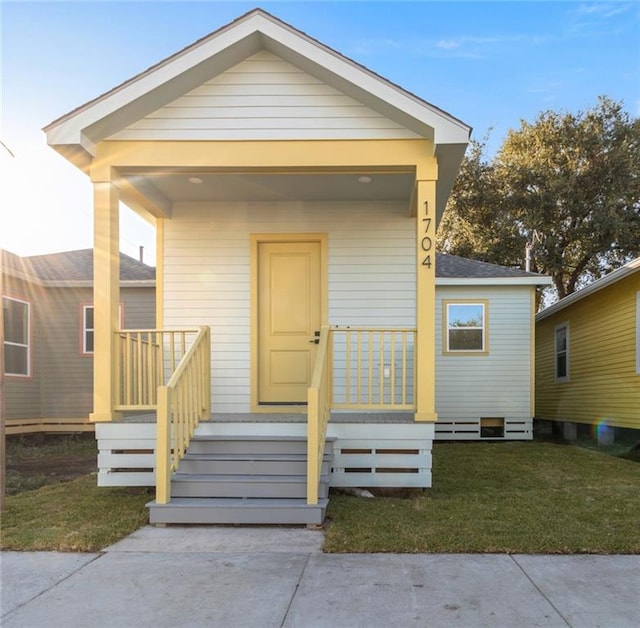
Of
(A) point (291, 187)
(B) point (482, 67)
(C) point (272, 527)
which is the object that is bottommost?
(C) point (272, 527)

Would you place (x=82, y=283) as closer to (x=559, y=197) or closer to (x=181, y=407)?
(x=181, y=407)

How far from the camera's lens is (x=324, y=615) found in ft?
9.53

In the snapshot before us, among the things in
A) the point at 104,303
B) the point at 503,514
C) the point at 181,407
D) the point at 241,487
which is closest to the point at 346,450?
the point at 241,487

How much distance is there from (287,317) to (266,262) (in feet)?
2.43

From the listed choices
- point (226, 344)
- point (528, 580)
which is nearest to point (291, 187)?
point (226, 344)

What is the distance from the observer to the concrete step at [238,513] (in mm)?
4539

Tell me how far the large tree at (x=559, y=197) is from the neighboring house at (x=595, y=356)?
653 cm

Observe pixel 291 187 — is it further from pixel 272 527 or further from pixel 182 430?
pixel 272 527

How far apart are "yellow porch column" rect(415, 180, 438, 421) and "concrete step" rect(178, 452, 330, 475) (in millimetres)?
1187

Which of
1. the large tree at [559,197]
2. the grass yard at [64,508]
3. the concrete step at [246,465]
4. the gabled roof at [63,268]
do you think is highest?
the large tree at [559,197]

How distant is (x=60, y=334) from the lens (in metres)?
11.8

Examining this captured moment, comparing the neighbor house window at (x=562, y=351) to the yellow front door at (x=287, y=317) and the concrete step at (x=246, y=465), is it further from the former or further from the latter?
the concrete step at (x=246, y=465)

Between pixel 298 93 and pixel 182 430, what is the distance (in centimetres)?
349

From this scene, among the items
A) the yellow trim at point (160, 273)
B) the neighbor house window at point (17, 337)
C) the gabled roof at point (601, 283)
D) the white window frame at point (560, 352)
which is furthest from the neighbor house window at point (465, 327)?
the neighbor house window at point (17, 337)
